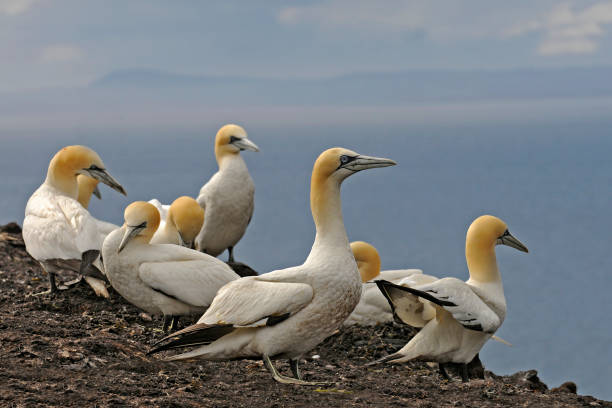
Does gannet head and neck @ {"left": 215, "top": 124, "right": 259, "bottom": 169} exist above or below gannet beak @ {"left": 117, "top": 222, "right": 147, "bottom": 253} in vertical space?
above

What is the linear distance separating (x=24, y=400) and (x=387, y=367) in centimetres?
322

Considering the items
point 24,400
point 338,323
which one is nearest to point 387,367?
point 338,323

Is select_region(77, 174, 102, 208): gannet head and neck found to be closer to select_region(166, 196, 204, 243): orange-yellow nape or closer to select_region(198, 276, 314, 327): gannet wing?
select_region(166, 196, 204, 243): orange-yellow nape

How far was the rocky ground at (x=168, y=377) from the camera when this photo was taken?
14.8 feet

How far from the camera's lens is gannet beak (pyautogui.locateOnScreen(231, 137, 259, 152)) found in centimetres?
1002

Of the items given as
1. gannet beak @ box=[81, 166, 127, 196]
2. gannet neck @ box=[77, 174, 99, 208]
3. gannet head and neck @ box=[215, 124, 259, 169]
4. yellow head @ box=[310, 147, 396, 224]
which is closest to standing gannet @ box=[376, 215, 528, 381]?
yellow head @ box=[310, 147, 396, 224]

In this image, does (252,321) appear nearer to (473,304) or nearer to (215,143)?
(473,304)

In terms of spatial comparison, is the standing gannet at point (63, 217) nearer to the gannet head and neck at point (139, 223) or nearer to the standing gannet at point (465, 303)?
the gannet head and neck at point (139, 223)

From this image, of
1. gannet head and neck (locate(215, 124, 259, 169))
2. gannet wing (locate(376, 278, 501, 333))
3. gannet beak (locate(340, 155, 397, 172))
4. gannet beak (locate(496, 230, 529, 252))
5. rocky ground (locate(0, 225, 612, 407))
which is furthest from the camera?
gannet head and neck (locate(215, 124, 259, 169))

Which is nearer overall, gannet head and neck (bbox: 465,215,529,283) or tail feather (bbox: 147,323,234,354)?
tail feather (bbox: 147,323,234,354)

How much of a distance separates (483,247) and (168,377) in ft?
9.46

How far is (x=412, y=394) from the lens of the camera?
16.6ft

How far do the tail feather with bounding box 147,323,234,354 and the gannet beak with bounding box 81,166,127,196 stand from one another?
3683 mm

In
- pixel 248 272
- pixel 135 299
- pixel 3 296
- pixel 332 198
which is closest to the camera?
pixel 332 198
